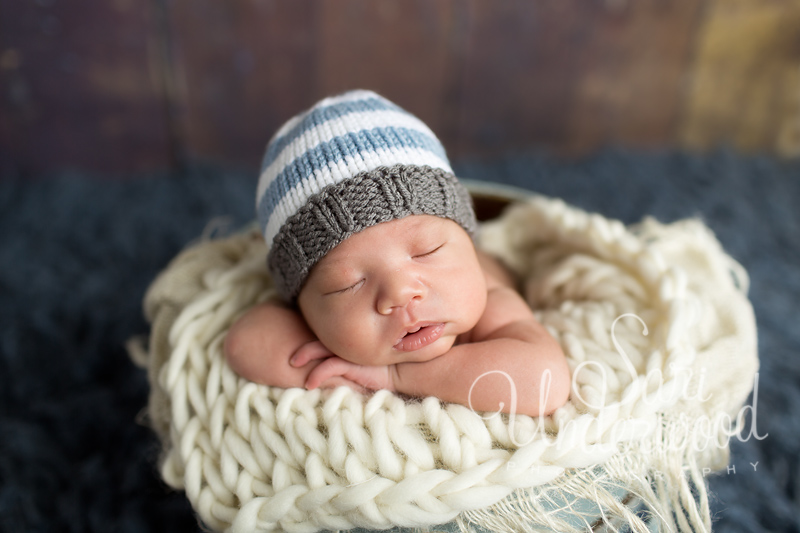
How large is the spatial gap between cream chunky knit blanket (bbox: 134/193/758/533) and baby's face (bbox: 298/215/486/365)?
2.4 inches

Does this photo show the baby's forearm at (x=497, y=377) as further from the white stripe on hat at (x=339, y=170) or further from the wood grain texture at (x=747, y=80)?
the wood grain texture at (x=747, y=80)

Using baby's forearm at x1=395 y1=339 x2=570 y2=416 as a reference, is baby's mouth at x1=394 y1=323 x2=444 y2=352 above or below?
above

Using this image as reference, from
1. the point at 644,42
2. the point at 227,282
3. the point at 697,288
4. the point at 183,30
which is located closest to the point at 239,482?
the point at 227,282

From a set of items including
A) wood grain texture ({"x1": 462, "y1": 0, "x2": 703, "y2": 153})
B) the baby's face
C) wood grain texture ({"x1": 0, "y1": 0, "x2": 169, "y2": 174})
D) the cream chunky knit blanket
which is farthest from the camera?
wood grain texture ({"x1": 462, "y1": 0, "x2": 703, "y2": 153})

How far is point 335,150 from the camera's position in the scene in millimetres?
700

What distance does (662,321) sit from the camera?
71cm

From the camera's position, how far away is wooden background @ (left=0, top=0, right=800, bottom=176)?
66.0 inches

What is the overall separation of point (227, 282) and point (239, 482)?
0.30 meters

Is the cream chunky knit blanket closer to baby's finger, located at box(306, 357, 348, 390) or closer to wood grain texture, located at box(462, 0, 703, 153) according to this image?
baby's finger, located at box(306, 357, 348, 390)

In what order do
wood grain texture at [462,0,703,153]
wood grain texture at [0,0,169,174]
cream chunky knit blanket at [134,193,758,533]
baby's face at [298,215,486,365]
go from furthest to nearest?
1. wood grain texture at [462,0,703,153]
2. wood grain texture at [0,0,169,174]
3. baby's face at [298,215,486,365]
4. cream chunky knit blanket at [134,193,758,533]

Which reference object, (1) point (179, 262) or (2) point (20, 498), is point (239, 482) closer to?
(1) point (179, 262)

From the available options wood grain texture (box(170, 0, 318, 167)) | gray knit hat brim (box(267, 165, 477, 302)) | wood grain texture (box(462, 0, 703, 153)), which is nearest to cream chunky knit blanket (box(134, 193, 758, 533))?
gray knit hat brim (box(267, 165, 477, 302))

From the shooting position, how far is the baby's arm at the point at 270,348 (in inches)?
27.1

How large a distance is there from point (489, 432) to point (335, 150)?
0.35m
